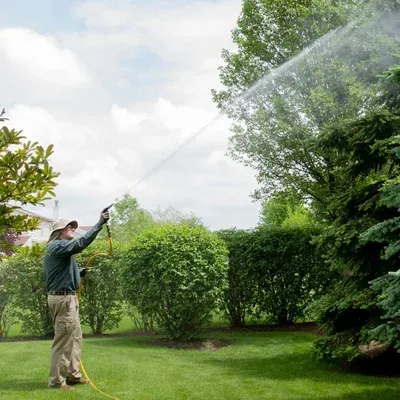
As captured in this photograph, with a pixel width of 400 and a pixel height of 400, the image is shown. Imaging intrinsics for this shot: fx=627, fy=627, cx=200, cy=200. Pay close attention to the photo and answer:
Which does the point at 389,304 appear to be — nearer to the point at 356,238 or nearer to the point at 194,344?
the point at 356,238

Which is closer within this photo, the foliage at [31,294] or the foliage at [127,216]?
the foliage at [31,294]

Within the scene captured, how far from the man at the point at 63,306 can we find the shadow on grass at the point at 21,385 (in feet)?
0.74

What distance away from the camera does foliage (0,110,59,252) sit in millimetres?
4168

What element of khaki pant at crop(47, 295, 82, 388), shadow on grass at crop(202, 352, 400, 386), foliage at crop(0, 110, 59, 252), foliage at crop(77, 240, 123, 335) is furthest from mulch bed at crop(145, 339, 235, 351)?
foliage at crop(0, 110, 59, 252)

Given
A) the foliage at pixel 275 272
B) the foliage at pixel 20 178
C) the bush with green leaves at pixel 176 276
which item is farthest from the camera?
the foliage at pixel 275 272

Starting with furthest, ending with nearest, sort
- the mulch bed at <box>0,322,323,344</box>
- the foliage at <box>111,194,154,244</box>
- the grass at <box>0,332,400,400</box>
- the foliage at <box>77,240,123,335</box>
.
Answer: the foliage at <box>111,194,154,244</box>
the foliage at <box>77,240,123,335</box>
the mulch bed at <box>0,322,323,344</box>
the grass at <box>0,332,400,400</box>

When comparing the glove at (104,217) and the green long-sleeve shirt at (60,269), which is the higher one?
the glove at (104,217)

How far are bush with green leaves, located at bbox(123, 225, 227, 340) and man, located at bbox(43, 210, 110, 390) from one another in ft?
12.1

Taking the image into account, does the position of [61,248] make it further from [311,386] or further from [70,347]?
[311,386]

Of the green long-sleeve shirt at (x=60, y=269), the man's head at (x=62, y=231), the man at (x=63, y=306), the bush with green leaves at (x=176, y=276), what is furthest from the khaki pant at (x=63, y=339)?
the bush with green leaves at (x=176, y=276)

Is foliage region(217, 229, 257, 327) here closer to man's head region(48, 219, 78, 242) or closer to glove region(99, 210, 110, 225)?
man's head region(48, 219, 78, 242)

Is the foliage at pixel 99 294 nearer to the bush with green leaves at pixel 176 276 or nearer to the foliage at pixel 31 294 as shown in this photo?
the foliage at pixel 31 294

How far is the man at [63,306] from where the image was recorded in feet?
23.5

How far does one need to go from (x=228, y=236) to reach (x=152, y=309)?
3066 mm
